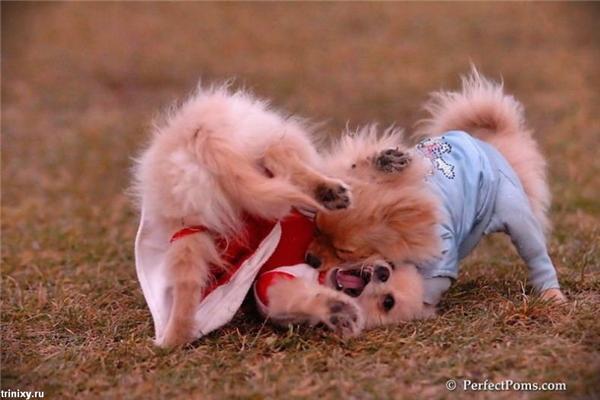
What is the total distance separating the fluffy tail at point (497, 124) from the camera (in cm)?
336

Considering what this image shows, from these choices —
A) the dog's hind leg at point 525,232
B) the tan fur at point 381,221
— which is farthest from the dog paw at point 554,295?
the tan fur at point 381,221

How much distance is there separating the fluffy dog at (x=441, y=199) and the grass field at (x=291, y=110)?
0.54ft

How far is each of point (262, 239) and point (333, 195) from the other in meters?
0.31

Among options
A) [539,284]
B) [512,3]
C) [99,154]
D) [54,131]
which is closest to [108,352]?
[539,284]

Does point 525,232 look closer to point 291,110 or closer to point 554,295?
point 554,295

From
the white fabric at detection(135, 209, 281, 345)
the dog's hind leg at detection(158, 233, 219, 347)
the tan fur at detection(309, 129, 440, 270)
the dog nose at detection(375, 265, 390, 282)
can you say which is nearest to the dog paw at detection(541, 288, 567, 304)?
the tan fur at detection(309, 129, 440, 270)

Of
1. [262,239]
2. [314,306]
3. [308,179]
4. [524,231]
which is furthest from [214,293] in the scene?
[524,231]

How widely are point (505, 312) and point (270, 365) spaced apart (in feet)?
2.67

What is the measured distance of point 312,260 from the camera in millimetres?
2650

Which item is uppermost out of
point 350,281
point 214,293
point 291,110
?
point 291,110

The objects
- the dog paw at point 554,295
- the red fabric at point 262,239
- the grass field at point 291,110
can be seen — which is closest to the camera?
the grass field at point 291,110

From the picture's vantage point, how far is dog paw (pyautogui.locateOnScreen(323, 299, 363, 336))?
2492 millimetres

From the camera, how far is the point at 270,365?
2.43m

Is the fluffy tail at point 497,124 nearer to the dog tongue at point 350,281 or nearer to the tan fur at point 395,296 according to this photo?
the tan fur at point 395,296
